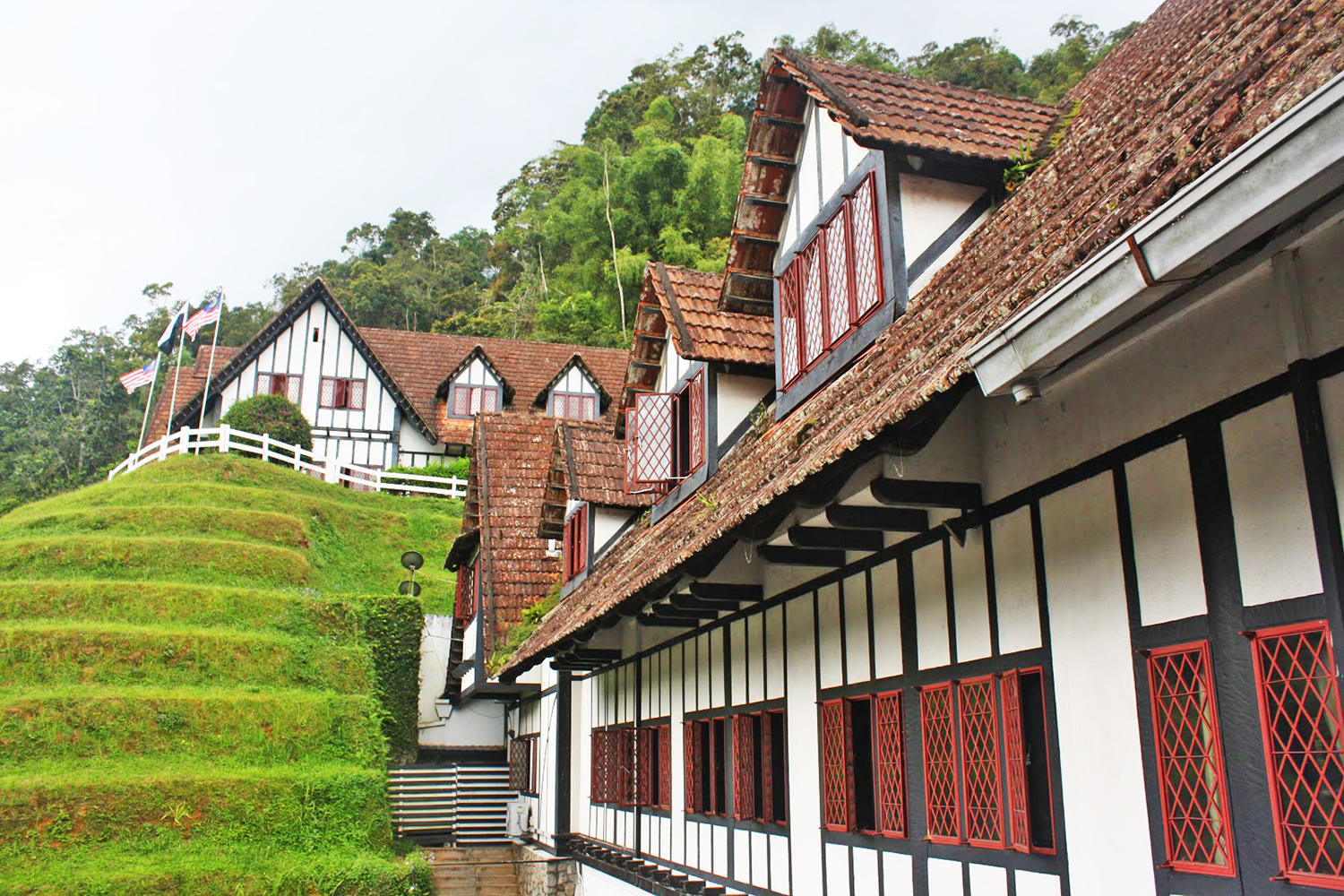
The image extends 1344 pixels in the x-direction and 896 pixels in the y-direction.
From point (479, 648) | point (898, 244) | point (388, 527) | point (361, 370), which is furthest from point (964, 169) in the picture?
point (361, 370)

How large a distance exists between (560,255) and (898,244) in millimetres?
53375

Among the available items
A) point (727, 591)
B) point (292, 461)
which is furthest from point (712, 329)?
point (292, 461)

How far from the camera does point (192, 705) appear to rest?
1897cm

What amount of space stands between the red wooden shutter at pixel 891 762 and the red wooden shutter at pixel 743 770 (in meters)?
2.41

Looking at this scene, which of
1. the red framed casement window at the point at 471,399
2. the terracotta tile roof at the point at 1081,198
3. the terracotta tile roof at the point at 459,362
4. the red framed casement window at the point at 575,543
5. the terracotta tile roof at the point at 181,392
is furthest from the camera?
the terracotta tile roof at the point at 181,392

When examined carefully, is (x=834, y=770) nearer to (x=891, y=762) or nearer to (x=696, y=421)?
(x=891, y=762)

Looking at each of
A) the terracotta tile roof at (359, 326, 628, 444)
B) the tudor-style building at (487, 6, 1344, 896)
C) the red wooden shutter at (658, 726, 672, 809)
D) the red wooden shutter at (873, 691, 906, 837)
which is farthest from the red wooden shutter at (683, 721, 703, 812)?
the terracotta tile roof at (359, 326, 628, 444)

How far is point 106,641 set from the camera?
20312 mm

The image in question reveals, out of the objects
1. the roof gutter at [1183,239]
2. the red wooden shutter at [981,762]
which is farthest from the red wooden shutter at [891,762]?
the roof gutter at [1183,239]

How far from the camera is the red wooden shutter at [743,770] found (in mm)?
8805

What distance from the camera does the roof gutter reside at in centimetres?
257

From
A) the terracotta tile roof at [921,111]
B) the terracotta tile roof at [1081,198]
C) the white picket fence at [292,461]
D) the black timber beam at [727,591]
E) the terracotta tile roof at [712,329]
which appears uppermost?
the white picket fence at [292,461]

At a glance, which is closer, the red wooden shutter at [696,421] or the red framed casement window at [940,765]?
the red framed casement window at [940,765]

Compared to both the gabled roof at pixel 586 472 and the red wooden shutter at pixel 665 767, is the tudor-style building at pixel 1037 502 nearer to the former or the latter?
the red wooden shutter at pixel 665 767
